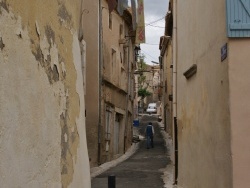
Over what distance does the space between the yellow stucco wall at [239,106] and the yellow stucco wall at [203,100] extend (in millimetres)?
142

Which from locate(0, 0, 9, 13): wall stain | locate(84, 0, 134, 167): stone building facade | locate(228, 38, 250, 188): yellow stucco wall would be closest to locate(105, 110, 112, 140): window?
locate(84, 0, 134, 167): stone building facade

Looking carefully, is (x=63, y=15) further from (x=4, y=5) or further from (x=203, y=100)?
(x=203, y=100)

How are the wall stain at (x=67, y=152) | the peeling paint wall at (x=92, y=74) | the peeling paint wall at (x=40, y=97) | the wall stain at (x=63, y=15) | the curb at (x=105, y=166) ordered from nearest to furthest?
the peeling paint wall at (x=40, y=97), the wall stain at (x=67, y=152), the wall stain at (x=63, y=15), the curb at (x=105, y=166), the peeling paint wall at (x=92, y=74)

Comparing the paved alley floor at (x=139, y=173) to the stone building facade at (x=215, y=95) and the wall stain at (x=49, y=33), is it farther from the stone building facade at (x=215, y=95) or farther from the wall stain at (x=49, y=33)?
the wall stain at (x=49, y=33)

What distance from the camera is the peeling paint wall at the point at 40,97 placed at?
3.60 meters

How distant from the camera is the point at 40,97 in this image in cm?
440

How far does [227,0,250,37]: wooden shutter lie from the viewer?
6199 mm

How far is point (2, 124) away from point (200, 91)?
5.91m

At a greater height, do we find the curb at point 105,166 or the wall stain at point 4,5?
the wall stain at point 4,5

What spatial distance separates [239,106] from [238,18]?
1256 mm

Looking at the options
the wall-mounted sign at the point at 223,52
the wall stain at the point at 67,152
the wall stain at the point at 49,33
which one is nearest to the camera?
the wall stain at the point at 49,33

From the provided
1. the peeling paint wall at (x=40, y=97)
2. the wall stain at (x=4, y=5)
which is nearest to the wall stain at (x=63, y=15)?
the peeling paint wall at (x=40, y=97)

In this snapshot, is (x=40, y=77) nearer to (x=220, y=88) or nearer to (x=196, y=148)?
(x=220, y=88)

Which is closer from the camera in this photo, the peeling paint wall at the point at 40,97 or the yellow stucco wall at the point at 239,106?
the peeling paint wall at the point at 40,97
